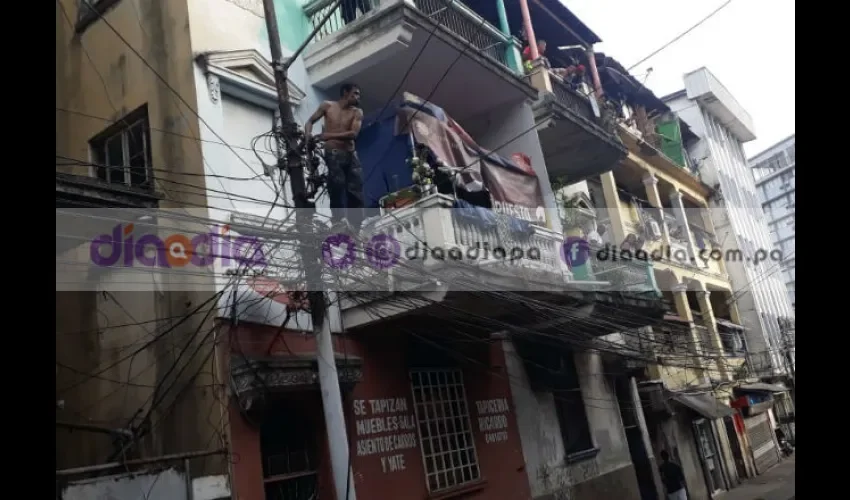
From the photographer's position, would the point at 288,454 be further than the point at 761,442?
No

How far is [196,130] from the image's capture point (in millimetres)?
7863

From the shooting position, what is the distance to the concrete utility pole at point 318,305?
20.0 feet

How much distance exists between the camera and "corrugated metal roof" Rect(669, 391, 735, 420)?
1661 cm

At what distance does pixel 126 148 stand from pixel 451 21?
547cm

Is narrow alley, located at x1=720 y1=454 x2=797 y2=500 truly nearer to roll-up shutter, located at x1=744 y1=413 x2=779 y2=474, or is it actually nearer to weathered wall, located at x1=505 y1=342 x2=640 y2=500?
roll-up shutter, located at x1=744 y1=413 x2=779 y2=474

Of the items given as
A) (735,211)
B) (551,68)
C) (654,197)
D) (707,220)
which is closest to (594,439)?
(551,68)

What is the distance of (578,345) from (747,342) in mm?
17192

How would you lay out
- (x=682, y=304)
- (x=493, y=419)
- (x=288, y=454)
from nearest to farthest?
(x=288, y=454) < (x=493, y=419) < (x=682, y=304)

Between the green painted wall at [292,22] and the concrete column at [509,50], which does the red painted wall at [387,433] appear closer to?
the green painted wall at [292,22]

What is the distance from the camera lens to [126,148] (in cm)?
886

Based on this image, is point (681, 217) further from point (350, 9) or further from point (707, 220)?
point (350, 9)

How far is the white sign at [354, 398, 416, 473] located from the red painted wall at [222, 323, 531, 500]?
2cm
